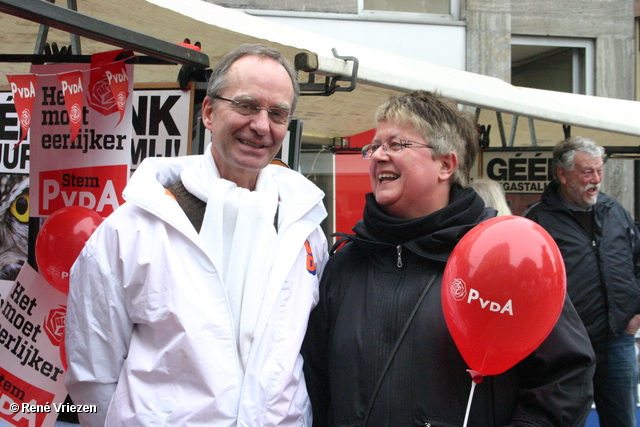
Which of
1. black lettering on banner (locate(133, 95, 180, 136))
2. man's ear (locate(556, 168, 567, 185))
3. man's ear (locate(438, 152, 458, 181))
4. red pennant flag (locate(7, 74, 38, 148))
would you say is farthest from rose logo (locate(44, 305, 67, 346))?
man's ear (locate(556, 168, 567, 185))

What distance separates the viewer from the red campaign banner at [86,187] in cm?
247

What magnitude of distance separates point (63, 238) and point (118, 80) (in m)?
0.69

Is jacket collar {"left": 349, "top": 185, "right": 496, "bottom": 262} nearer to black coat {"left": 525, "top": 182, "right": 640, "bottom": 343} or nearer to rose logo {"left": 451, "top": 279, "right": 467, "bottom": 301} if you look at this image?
rose logo {"left": 451, "top": 279, "right": 467, "bottom": 301}

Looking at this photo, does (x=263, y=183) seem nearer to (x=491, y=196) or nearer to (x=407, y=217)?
(x=407, y=217)

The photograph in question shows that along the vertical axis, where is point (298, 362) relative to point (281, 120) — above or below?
below

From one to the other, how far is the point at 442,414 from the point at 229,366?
624mm

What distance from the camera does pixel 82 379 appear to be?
5.59 ft

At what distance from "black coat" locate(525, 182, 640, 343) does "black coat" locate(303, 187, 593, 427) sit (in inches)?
87.9

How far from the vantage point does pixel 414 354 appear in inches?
66.8

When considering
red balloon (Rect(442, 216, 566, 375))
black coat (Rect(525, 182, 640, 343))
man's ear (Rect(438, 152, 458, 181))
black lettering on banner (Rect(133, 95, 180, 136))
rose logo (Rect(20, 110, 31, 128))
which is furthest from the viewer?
black coat (Rect(525, 182, 640, 343))

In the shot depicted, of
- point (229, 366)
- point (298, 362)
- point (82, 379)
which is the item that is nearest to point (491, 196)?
point (298, 362)

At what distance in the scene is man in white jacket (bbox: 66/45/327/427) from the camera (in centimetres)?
163

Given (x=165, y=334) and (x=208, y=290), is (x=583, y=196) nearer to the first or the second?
(x=208, y=290)

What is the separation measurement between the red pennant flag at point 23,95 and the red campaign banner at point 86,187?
237mm
